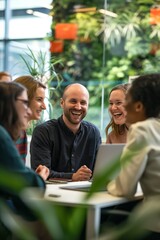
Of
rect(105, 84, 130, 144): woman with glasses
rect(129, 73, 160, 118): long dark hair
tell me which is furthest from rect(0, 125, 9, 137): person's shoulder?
rect(105, 84, 130, 144): woman with glasses

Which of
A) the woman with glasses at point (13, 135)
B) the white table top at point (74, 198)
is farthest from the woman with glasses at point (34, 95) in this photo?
the woman with glasses at point (13, 135)

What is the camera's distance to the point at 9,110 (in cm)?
227

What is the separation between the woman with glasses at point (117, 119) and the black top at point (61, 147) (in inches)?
5.7

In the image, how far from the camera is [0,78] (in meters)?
4.02

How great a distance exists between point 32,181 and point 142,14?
4.70 meters

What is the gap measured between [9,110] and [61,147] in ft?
4.77

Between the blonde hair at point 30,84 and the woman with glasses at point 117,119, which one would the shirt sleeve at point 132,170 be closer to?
the blonde hair at point 30,84

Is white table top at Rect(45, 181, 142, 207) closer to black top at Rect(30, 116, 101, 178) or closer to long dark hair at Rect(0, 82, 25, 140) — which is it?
long dark hair at Rect(0, 82, 25, 140)

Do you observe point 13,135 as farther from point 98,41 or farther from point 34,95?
point 98,41

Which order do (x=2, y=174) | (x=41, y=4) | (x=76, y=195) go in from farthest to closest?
(x=41, y=4) → (x=76, y=195) → (x=2, y=174)

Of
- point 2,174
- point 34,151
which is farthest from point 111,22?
point 2,174

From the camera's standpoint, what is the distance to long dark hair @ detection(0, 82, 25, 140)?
7.43 feet

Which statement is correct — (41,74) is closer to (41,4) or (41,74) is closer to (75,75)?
(75,75)

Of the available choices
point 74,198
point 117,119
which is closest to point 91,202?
point 74,198
